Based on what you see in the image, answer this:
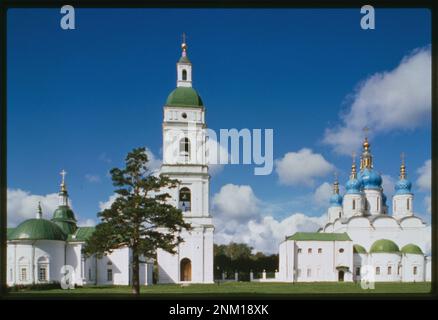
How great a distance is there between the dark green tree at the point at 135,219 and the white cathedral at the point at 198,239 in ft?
4.86

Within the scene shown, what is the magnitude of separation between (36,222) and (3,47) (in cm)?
1606

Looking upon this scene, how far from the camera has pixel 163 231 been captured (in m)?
13.3

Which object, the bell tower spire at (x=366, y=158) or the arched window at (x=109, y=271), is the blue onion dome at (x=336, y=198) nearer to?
the bell tower spire at (x=366, y=158)

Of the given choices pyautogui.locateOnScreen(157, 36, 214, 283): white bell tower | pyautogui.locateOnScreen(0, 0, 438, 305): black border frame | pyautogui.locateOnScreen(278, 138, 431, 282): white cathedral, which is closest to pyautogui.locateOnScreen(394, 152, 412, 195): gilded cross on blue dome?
pyautogui.locateOnScreen(278, 138, 431, 282): white cathedral

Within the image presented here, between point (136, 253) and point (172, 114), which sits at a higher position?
point (172, 114)

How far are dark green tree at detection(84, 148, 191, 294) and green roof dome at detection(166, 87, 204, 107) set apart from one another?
913 cm

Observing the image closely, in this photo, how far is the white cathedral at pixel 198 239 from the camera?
18480mm

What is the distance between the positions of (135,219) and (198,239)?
438 inches

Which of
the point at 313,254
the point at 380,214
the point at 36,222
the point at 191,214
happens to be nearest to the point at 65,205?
the point at 36,222

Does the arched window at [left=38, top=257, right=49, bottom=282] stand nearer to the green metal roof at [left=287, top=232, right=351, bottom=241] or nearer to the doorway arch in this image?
the doorway arch

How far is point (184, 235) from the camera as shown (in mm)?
23234

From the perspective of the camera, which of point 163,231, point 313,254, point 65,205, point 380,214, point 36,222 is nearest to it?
point 163,231

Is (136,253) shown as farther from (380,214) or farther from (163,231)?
(380,214)
